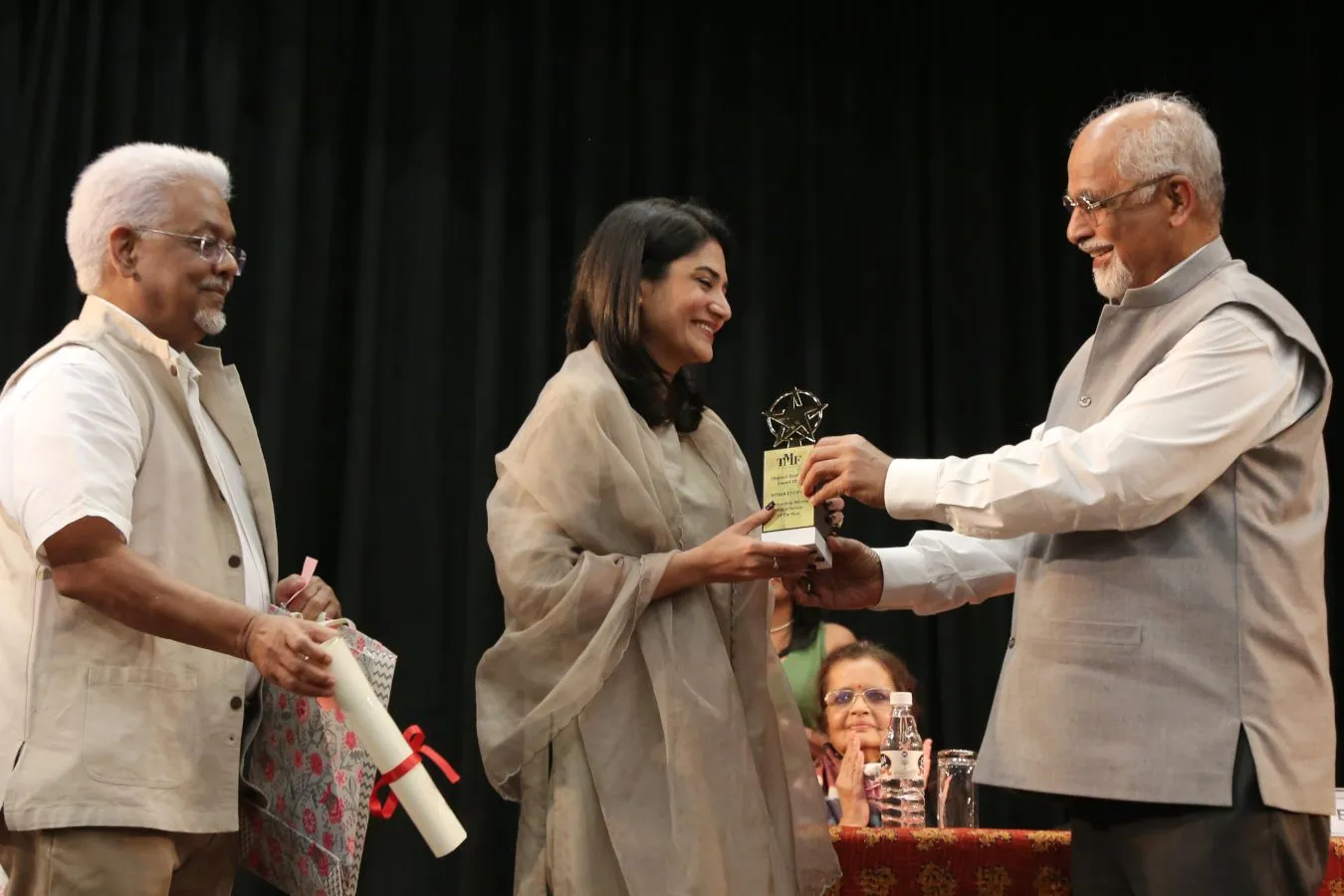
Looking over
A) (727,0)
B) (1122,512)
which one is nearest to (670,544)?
(1122,512)

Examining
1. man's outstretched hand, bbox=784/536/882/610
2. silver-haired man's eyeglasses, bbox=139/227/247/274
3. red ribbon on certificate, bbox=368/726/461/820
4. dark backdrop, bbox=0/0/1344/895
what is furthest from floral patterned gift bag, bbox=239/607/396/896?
dark backdrop, bbox=0/0/1344/895

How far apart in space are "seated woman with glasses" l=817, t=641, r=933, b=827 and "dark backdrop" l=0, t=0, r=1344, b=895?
1005 mm

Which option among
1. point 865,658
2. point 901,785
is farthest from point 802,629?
point 901,785

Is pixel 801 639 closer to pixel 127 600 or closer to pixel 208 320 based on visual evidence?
pixel 208 320

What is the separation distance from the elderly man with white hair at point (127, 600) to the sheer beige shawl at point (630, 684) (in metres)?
0.35

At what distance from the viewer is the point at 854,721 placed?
325cm

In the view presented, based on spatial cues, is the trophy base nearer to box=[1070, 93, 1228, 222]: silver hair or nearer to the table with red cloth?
the table with red cloth

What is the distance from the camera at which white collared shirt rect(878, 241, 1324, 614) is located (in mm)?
1898

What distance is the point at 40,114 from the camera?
3719 millimetres

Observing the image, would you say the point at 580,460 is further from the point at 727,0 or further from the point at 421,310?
the point at 727,0

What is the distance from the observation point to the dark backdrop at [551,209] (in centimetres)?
380

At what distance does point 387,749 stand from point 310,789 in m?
0.30

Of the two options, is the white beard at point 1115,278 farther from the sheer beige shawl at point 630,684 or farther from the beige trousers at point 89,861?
the beige trousers at point 89,861

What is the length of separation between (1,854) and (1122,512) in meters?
1.56
